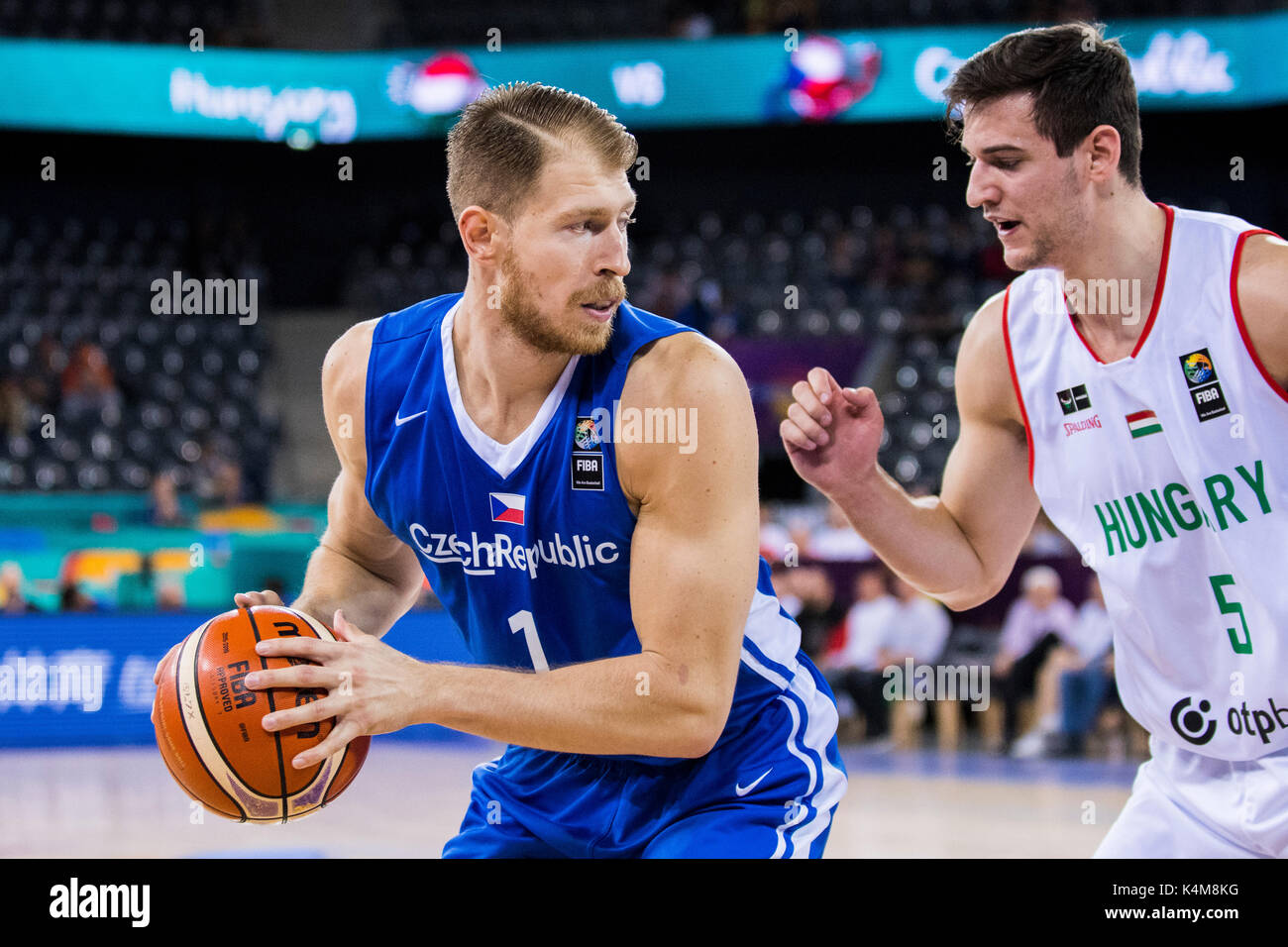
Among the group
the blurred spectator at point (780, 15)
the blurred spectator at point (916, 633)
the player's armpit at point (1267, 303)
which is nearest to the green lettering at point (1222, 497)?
the player's armpit at point (1267, 303)

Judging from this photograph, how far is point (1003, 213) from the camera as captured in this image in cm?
300

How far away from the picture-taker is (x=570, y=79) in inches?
641

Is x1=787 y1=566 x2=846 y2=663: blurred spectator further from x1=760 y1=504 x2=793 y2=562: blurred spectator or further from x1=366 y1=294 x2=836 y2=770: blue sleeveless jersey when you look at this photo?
x1=366 y1=294 x2=836 y2=770: blue sleeveless jersey

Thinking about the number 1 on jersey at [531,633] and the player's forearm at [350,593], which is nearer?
the number 1 on jersey at [531,633]

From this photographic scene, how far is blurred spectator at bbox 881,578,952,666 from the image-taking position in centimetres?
985

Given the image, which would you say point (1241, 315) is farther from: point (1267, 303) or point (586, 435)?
point (586, 435)

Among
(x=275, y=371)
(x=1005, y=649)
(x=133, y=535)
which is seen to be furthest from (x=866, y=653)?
(x=275, y=371)

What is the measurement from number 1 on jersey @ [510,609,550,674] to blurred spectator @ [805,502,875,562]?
7.94 m

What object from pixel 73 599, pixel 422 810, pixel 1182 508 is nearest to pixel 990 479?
pixel 1182 508

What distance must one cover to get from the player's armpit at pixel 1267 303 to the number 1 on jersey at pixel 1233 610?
434 mm

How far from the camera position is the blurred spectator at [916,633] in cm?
985

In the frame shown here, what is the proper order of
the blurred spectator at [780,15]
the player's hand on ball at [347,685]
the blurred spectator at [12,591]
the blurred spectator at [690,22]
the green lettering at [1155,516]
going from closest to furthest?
1. the player's hand on ball at [347,685]
2. the green lettering at [1155,516]
3. the blurred spectator at [12,591]
4. the blurred spectator at [780,15]
5. the blurred spectator at [690,22]

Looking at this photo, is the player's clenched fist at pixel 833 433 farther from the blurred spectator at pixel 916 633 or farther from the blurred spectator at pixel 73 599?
the blurred spectator at pixel 73 599

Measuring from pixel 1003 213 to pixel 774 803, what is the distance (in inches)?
55.4
